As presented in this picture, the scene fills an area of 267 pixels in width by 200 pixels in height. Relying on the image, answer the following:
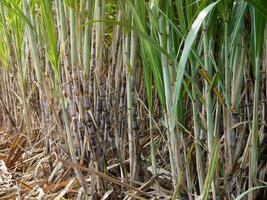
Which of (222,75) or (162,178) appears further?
(162,178)

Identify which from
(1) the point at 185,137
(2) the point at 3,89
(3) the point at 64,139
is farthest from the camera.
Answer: (2) the point at 3,89

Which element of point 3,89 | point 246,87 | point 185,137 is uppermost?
point 246,87

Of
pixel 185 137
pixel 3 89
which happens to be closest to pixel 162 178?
pixel 185 137

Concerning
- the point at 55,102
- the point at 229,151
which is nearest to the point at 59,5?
the point at 55,102

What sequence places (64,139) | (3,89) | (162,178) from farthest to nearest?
(3,89), (64,139), (162,178)

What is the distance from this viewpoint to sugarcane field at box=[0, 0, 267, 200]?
0.67 m

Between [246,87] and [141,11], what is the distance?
22 cm

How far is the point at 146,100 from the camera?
105 centimetres

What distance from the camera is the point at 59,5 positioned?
963 mm

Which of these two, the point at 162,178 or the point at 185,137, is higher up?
the point at 185,137

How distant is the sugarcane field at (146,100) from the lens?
26.3 inches

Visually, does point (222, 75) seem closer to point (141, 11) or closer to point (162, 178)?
point (141, 11)

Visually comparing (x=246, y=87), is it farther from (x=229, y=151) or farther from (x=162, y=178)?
(x=162, y=178)

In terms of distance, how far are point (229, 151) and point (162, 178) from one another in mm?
283
